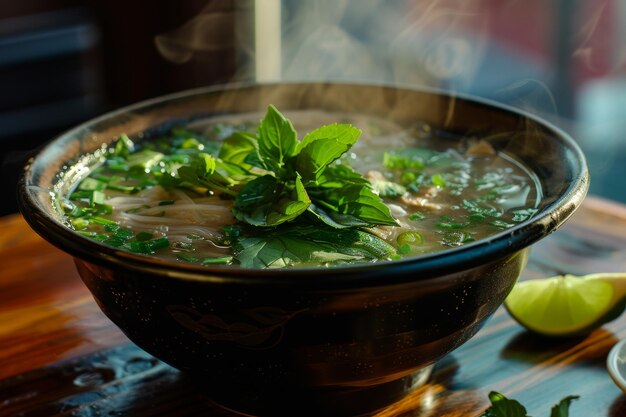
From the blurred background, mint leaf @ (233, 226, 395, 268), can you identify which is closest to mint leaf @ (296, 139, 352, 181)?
mint leaf @ (233, 226, 395, 268)

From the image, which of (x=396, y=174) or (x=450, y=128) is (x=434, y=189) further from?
(x=450, y=128)

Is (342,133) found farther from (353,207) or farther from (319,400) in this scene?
(319,400)

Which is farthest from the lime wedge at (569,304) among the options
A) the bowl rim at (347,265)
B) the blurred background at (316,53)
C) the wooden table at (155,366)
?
the blurred background at (316,53)

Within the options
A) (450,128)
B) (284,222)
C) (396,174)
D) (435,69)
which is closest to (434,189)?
(396,174)

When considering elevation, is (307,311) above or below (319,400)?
above

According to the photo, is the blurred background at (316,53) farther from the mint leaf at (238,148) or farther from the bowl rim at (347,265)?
Result: the bowl rim at (347,265)

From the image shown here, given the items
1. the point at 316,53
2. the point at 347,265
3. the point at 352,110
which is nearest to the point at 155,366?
the point at 347,265
